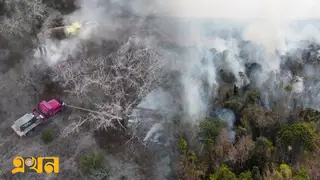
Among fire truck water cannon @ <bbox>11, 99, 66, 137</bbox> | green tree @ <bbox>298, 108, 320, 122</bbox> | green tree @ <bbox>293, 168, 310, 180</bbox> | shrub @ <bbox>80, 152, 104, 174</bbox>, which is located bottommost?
shrub @ <bbox>80, 152, 104, 174</bbox>

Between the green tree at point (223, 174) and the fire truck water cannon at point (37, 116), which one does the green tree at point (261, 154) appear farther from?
the fire truck water cannon at point (37, 116)

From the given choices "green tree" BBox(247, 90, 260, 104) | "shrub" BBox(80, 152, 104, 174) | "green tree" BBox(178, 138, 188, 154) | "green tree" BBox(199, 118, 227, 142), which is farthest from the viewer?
"green tree" BBox(247, 90, 260, 104)

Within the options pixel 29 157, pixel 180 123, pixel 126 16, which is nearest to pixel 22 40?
pixel 126 16

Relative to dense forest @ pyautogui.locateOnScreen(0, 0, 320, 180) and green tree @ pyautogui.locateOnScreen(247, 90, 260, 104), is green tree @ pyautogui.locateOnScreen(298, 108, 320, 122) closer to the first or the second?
dense forest @ pyautogui.locateOnScreen(0, 0, 320, 180)

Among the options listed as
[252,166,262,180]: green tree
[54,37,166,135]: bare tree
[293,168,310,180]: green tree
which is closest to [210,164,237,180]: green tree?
[252,166,262,180]: green tree

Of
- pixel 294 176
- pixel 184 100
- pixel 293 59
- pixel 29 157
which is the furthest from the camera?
pixel 293 59

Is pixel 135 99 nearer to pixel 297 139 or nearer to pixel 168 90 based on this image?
pixel 168 90

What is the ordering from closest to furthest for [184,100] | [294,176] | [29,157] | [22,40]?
[294,176] < [29,157] < [184,100] < [22,40]
